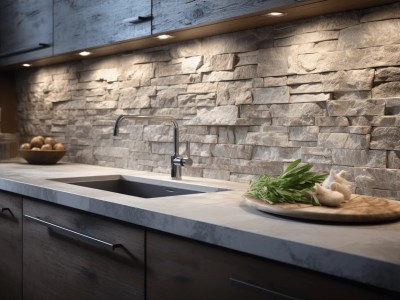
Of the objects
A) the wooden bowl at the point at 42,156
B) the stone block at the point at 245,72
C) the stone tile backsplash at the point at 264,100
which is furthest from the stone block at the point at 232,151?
the wooden bowl at the point at 42,156

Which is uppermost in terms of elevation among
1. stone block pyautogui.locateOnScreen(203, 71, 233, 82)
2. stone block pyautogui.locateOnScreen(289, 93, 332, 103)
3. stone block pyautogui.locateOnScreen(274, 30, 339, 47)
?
stone block pyautogui.locateOnScreen(274, 30, 339, 47)

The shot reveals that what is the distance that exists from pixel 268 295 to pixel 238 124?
41.7 inches

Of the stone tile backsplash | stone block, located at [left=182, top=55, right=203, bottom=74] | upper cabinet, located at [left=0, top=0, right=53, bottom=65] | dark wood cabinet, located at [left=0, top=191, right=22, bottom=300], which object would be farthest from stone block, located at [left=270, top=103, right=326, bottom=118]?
upper cabinet, located at [left=0, top=0, right=53, bottom=65]

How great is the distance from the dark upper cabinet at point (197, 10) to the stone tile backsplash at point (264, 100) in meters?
0.29

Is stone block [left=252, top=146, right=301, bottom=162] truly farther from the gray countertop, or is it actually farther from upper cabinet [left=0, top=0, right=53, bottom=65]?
upper cabinet [left=0, top=0, right=53, bottom=65]

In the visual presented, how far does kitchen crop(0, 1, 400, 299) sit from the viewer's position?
3.55 ft

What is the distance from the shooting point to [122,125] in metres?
2.64

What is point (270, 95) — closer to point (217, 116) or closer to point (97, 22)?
point (217, 116)

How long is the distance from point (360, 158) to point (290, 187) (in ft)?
1.21

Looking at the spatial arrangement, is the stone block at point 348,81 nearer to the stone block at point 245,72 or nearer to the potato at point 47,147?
the stone block at point 245,72

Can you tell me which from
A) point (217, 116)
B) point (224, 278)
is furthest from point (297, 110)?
point (224, 278)

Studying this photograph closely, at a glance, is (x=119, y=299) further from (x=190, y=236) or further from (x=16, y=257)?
(x=16, y=257)

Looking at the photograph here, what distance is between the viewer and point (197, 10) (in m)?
1.75

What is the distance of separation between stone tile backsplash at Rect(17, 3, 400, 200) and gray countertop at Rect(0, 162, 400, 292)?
31cm
